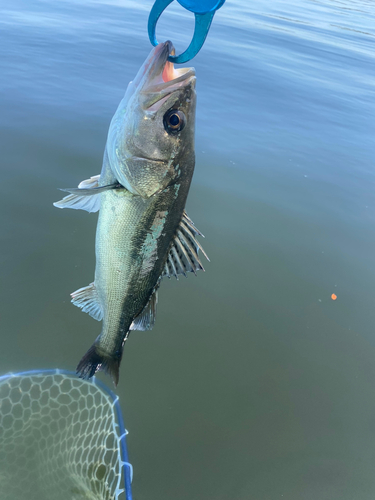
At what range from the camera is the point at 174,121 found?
1.73 meters

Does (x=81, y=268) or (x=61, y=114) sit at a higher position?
(x=61, y=114)

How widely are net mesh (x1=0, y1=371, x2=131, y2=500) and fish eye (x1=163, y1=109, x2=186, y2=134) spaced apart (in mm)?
1980

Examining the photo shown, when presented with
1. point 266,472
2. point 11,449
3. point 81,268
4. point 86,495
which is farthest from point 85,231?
point 266,472

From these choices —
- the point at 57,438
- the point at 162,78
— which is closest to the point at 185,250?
the point at 162,78

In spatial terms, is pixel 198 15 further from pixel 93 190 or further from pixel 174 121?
pixel 93 190

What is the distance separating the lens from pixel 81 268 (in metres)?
3.70

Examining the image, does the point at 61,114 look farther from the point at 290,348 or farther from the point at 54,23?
the point at 54,23

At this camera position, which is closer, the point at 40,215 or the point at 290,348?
the point at 290,348


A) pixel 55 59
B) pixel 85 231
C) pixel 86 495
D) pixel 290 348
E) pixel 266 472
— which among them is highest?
pixel 55 59

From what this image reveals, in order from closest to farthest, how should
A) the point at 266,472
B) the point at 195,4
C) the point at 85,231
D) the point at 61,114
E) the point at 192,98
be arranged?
1. the point at 195,4
2. the point at 192,98
3. the point at 266,472
4. the point at 85,231
5. the point at 61,114

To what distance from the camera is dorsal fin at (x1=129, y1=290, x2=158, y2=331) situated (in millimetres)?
2020

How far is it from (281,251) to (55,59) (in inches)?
270

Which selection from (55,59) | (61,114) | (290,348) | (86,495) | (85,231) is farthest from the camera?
(55,59)

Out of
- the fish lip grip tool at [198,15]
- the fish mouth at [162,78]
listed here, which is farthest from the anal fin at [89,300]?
the fish lip grip tool at [198,15]
